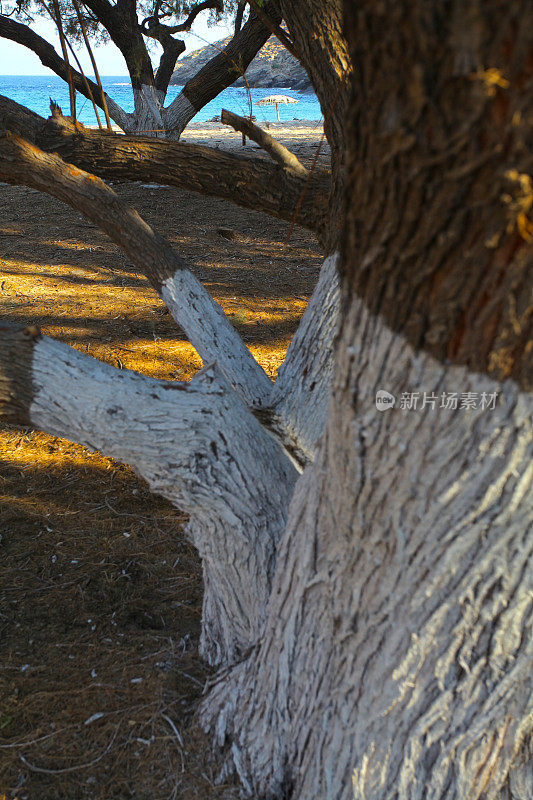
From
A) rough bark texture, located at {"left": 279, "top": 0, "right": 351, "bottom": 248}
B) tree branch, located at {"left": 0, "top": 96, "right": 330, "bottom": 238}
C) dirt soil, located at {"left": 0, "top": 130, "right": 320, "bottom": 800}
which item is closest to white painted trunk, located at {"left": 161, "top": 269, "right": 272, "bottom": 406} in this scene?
rough bark texture, located at {"left": 279, "top": 0, "right": 351, "bottom": 248}

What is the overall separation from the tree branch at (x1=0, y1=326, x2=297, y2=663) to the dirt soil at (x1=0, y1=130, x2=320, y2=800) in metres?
0.39

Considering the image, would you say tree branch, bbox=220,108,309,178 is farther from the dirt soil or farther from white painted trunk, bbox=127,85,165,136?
white painted trunk, bbox=127,85,165,136

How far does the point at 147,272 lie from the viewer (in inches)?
96.5

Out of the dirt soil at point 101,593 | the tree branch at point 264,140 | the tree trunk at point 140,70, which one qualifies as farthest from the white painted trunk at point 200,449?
the tree trunk at point 140,70

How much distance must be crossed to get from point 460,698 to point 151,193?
821 centimetres

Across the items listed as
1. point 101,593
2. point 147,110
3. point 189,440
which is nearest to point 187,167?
point 189,440

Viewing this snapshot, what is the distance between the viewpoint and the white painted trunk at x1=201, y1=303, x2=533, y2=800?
3.14 ft

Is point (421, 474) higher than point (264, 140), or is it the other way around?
point (264, 140)

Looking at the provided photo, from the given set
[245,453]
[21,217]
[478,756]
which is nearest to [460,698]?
[478,756]

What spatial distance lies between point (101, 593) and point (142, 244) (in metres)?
1.38

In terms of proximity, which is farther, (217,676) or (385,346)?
(217,676)

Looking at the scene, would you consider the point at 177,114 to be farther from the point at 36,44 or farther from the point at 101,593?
the point at 101,593

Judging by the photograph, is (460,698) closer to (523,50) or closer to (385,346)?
(385,346)

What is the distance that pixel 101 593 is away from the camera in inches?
92.3
